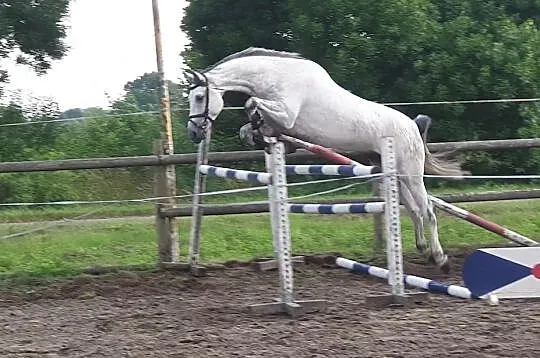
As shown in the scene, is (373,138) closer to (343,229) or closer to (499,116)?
(343,229)

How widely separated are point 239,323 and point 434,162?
295cm

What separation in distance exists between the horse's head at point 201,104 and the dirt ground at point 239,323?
1.12 metres

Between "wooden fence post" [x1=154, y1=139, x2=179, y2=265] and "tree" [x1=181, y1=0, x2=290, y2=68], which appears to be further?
"tree" [x1=181, y1=0, x2=290, y2=68]

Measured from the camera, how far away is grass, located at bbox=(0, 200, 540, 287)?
7707 mm

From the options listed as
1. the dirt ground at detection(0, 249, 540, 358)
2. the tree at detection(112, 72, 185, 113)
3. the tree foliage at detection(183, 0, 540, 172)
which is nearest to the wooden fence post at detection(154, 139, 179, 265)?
the dirt ground at detection(0, 249, 540, 358)

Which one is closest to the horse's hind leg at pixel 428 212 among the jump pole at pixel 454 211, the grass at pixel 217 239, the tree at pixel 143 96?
the jump pole at pixel 454 211

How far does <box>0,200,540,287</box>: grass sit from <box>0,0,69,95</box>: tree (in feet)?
26.4

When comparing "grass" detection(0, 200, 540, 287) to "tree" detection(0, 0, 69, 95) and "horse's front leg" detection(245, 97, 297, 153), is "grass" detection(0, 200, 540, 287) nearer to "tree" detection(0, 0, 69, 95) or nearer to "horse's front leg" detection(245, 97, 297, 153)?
"horse's front leg" detection(245, 97, 297, 153)

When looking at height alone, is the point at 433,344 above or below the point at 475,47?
below

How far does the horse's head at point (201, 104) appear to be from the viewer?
650 cm

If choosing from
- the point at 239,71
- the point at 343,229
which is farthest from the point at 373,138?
the point at 343,229

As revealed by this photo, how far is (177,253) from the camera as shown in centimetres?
744

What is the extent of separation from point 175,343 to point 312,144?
8.80 ft

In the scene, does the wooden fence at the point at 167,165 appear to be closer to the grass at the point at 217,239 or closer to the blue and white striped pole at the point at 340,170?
the grass at the point at 217,239
